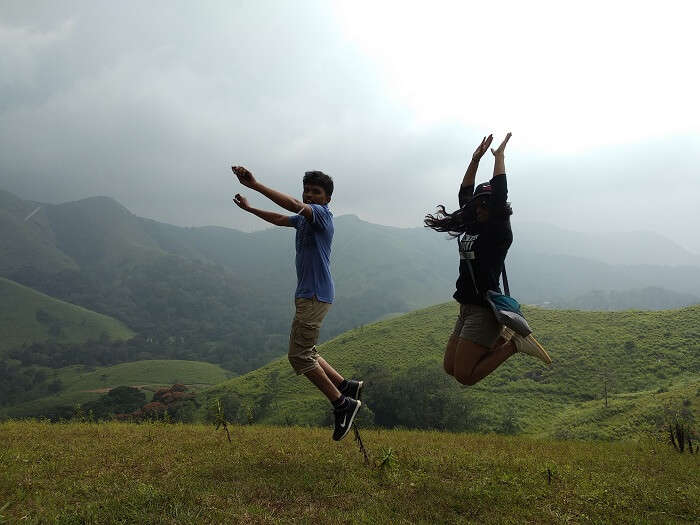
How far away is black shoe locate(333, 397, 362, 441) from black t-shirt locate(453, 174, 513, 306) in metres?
1.78

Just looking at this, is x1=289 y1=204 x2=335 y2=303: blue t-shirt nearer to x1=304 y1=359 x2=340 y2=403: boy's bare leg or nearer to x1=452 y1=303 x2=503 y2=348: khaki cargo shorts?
x1=304 y1=359 x2=340 y2=403: boy's bare leg

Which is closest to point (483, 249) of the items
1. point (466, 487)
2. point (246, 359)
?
point (466, 487)

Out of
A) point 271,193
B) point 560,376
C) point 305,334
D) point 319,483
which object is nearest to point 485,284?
point 305,334

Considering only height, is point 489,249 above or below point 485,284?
above

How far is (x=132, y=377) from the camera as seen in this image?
395ft

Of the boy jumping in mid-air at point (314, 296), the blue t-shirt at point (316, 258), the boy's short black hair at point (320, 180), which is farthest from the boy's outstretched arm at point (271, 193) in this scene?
the boy's short black hair at point (320, 180)

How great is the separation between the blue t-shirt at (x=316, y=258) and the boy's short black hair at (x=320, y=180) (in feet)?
0.86

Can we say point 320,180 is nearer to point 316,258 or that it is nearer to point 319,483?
point 316,258

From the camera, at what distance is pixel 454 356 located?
190 inches

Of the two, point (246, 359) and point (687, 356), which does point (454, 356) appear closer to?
point (687, 356)

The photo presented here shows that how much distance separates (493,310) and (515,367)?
155 feet

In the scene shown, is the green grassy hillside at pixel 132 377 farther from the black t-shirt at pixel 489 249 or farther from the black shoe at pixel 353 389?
the black t-shirt at pixel 489 249

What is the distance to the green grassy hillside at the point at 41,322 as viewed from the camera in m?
166

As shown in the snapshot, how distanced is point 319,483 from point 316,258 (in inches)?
94.1
